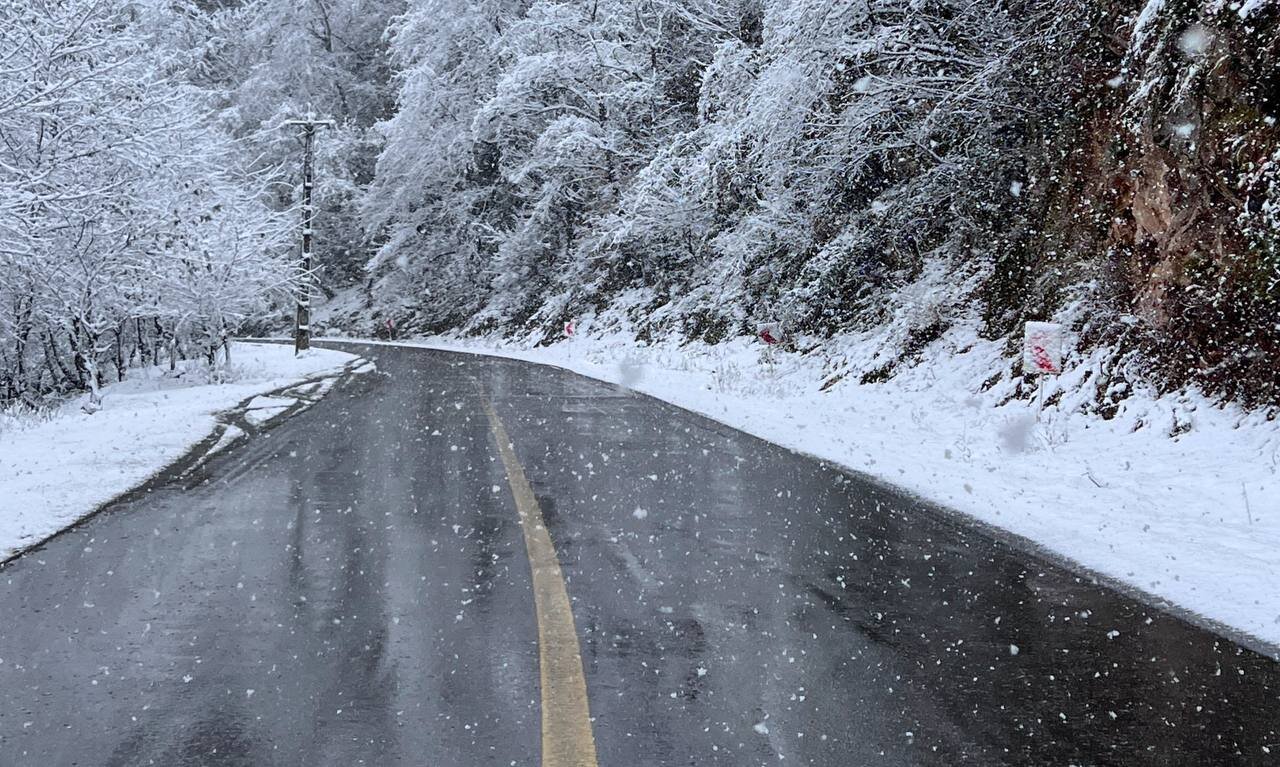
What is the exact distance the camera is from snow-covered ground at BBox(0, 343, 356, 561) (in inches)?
305

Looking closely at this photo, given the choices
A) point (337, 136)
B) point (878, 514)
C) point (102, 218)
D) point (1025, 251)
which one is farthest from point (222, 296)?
point (337, 136)

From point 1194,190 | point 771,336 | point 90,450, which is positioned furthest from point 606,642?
point 771,336

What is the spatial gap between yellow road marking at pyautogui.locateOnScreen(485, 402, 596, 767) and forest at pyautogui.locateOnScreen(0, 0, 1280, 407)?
22.9 feet

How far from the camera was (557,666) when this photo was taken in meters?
4.35

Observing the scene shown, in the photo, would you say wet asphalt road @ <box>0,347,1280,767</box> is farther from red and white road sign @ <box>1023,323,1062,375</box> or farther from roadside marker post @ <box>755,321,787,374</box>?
roadside marker post @ <box>755,321,787,374</box>

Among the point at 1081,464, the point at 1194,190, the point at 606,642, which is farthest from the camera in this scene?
the point at 1194,190

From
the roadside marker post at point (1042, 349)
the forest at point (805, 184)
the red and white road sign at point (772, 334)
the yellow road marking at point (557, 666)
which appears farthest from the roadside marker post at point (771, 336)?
the yellow road marking at point (557, 666)

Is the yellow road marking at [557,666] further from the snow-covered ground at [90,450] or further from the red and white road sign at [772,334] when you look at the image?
the red and white road sign at [772,334]

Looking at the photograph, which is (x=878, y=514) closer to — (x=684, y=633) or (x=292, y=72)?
(x=684, y=633)

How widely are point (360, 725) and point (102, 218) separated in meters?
17.4

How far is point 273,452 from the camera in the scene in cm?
1104

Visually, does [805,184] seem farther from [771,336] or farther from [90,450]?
[90,450]

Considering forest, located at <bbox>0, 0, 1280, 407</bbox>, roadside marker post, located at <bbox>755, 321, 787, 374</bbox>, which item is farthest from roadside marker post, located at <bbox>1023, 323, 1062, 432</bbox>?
roadside marker post, located at <bbox>755, 321, 787, 374</bbox>

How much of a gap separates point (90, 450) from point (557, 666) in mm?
8474
